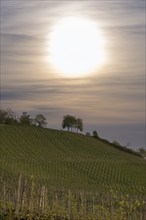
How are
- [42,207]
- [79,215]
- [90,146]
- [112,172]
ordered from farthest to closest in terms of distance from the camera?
[90,146] → [112,172] → [42,207] → [79,215]

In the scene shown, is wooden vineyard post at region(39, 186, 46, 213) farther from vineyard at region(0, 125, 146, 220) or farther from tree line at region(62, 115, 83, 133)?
tree line at region(62, 115, 83, 133)

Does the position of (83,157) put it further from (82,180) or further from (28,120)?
(28,120)

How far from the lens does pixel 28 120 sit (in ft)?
412

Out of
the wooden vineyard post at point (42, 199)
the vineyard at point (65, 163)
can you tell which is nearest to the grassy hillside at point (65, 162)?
the vineyard at point (65, 163)

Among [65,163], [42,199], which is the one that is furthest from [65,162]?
[42,199]

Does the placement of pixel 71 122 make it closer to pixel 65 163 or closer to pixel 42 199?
pixel 65 163

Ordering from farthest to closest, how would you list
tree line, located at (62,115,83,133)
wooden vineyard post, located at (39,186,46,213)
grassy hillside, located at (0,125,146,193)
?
tree line, located at (62,115,83,133), grassy hillside, located at (0,125,146,193), wooden vineyard post, located at (39,186,46,213)

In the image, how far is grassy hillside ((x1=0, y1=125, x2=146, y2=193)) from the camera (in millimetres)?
62594

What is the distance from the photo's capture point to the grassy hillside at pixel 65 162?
6259cm

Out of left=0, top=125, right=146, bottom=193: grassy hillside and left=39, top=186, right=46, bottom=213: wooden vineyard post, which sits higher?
left=0, top=125, right=146, bottom=193: grassy hillside

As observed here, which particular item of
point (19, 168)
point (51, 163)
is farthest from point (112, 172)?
point (19, 168)

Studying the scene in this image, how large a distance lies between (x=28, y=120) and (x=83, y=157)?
44070 millimetres

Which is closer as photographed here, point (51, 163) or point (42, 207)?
point (42, 207)

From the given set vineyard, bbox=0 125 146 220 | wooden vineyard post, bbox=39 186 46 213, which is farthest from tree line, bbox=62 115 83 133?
wooden vineyard post, bbox=39 186 46 213
